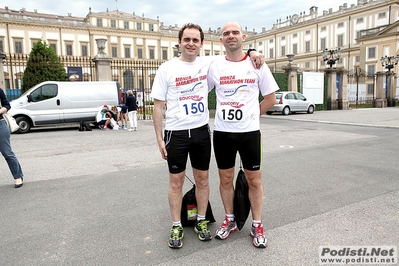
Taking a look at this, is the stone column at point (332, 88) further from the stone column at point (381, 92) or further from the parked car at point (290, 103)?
the stone column at point (381, 92)

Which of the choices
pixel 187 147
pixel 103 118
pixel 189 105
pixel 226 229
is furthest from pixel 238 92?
pixel 103 118

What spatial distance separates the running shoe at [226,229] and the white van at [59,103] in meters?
11.6

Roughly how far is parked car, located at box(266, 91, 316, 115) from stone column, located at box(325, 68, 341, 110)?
4.60 meters

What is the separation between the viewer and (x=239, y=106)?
301 centimetres

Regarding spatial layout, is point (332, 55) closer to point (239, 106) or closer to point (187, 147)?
point (239, 106)

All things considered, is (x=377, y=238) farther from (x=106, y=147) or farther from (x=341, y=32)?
(x=341, y=32)

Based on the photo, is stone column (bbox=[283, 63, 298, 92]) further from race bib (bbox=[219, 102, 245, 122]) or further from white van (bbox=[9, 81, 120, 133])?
race bib (bbox=[219, 102, 245, 122])

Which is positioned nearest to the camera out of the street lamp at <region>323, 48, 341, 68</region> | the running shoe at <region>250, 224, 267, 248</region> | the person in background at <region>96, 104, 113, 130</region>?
the running shoe at <region>250, 224, 267, 248</region>

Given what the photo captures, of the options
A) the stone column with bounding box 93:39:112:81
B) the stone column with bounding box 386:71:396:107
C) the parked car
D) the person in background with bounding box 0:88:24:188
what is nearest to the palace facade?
the stone column with bounding box 386:71:396:107

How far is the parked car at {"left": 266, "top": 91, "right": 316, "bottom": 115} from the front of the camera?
20398 mm

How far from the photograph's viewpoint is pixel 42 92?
512 inches

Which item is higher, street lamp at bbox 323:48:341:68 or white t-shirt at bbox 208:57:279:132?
street lamp at bbox 323:48:341:68

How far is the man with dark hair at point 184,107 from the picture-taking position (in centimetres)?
299

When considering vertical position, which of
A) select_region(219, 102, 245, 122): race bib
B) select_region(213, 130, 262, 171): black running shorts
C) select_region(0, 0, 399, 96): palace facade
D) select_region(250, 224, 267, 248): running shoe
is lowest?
select_region(250, 224, 267, 248): running shoe
